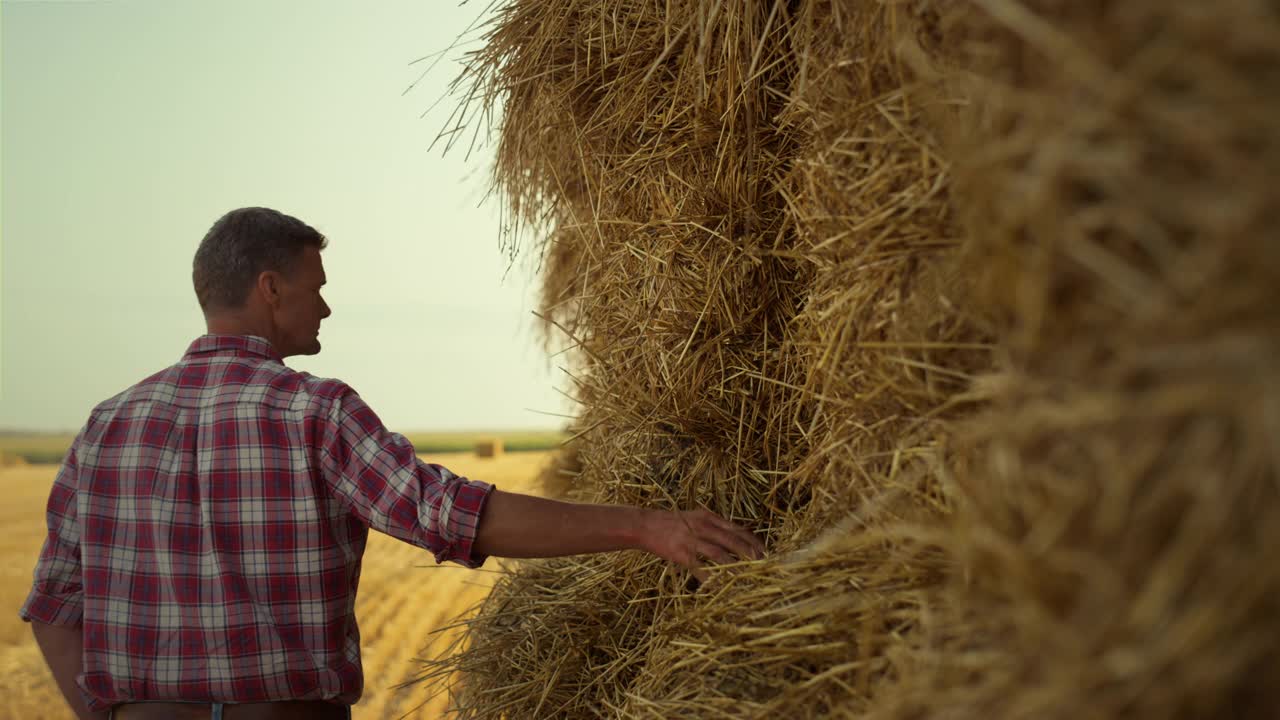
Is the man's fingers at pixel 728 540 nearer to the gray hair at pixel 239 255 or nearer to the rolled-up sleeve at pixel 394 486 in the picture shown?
the rolled-up sleeve at pixel 394 486

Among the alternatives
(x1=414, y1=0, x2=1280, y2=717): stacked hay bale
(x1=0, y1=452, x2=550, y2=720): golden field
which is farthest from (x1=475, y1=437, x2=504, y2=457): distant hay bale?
(x1=414, y1=0, x2=1280, y2=717): stacked hay bale

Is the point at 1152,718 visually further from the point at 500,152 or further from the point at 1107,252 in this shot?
the point at 500,152

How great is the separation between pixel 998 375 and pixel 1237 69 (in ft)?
1.10

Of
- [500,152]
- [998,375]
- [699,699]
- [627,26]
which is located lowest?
[699,699]

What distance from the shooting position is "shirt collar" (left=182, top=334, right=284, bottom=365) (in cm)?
164

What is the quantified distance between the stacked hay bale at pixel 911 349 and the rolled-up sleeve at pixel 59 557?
70 cm

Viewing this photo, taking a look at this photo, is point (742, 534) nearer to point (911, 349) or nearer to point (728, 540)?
point (728, 540)

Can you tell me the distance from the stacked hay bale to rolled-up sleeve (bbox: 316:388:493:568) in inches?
14.3

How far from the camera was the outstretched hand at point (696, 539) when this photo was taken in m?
1.37

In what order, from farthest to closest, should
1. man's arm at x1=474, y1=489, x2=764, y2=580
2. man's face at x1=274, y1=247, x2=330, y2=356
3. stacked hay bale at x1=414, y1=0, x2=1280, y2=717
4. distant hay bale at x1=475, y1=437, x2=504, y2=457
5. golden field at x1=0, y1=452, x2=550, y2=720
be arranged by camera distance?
distant hay bale at x1=475, y1=437, x2=504, y2=457
golden field at x1=0, y1=452, x2=550, y2=720
man's face at x1=274, y1=247, x2=330, y2=356
man's arm at x1=474, y1=489, x2=764, y2=580
stacked hay bale at x1=414, y1=0, x2=1280, y2=717

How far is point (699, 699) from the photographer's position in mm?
1169

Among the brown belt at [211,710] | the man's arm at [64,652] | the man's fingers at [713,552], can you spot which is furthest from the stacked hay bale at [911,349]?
the man's arm at [64,652]

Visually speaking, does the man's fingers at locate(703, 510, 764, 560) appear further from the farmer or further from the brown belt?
the brown belt

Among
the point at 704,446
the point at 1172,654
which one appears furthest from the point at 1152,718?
the point at 704,446
